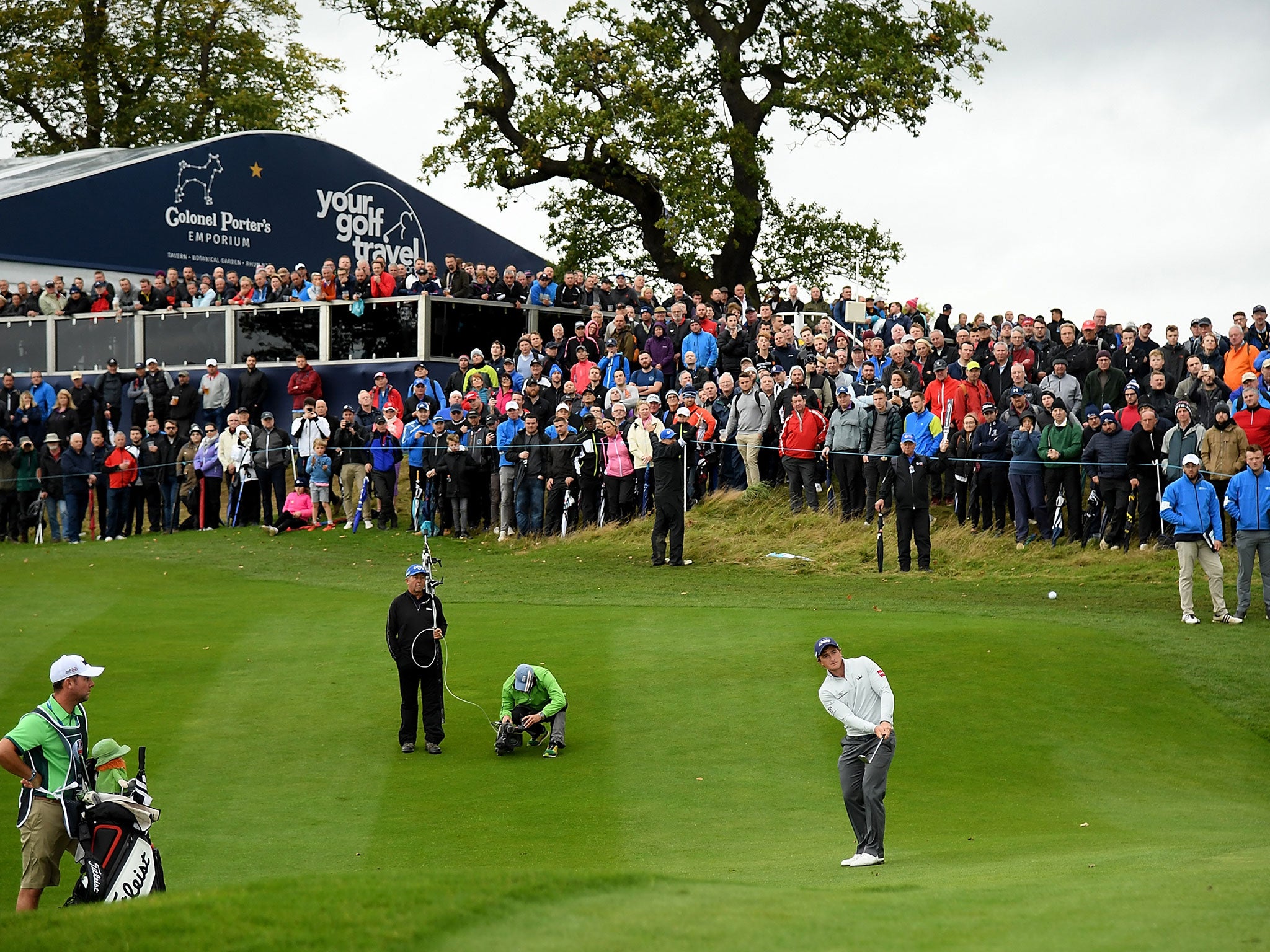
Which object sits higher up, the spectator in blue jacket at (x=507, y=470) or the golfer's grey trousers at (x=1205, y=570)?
the spectator in blue jacket at (x=507, y=470)

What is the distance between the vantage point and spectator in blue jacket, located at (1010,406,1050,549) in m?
22.5

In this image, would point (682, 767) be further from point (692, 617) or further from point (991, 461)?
point (991, 461)

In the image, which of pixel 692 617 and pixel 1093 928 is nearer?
pixel 1093 928

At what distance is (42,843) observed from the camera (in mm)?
9484

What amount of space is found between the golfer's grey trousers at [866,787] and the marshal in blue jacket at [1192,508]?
9.15 meters

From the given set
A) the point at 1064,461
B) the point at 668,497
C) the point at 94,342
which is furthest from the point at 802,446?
the point at 94,342

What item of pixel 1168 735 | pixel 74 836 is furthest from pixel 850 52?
pixel 74 836

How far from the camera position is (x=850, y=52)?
120 feet

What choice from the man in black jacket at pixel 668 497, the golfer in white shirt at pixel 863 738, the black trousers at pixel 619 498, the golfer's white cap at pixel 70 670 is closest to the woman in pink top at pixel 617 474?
the black trousers at pixel 619 498

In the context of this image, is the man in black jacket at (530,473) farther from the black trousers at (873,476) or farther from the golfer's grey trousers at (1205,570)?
the golfer's grey trousers at (1205,570)

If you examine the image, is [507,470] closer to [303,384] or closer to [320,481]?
[320,481]

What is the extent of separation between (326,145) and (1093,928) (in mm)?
39898

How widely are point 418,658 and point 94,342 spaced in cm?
2417

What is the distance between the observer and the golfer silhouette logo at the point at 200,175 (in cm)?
4078
